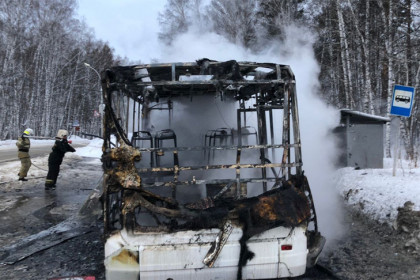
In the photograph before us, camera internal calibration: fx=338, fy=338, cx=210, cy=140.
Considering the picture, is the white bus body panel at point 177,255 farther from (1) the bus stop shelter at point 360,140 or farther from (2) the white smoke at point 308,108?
(1) the bus stop shelter at point 360,140

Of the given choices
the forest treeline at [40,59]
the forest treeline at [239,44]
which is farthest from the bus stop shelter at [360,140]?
the forest treeline at [40,59]

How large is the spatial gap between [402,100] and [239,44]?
7.06m

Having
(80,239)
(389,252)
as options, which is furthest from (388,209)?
(80,239)

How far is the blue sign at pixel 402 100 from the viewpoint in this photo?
718 cm

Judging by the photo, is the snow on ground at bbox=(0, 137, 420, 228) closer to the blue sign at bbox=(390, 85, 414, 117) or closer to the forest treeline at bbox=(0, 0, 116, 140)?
the blue sign at bbox=(390, 85, 414, 117)

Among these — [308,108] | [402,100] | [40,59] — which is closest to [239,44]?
[308,108]

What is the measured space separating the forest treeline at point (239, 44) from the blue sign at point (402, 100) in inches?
162

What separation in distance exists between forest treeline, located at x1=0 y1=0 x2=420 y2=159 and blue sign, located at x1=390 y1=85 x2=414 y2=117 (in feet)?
13.5

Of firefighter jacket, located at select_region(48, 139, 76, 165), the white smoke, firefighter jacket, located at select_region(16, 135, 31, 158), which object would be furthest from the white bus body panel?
firefighter jacket, located at select_region(16, 135, 31, 158)

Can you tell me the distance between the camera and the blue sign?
283 inches

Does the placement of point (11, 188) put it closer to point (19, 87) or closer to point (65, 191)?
point (65, 191)

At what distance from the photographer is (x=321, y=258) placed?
463 cm

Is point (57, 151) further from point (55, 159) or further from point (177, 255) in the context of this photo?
point (177, 255)

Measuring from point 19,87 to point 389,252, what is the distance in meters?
33.1
